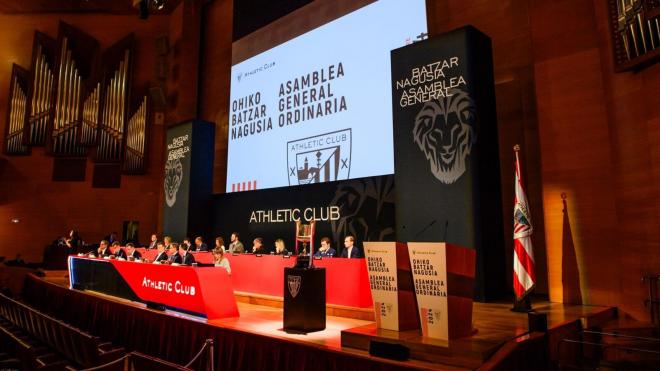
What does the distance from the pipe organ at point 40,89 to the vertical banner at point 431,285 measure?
13.4 m

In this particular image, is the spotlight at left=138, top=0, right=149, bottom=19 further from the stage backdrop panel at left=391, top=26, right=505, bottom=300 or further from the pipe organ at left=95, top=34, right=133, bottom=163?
the stage backdrop panel at left=391, top=26, right=505, bottom=300

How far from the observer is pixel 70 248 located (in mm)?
10227

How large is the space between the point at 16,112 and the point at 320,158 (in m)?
10.4

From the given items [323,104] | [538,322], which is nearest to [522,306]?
[538,322]

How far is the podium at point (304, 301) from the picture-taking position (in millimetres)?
3727

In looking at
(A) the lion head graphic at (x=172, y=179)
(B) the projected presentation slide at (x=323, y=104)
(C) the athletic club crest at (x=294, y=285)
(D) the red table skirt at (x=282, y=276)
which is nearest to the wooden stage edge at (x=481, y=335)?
(C) the athletic club crest at (x=294, y=285)

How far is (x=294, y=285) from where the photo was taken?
3801 millimetres

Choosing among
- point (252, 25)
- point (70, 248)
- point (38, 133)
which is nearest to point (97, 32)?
point (38, 133)

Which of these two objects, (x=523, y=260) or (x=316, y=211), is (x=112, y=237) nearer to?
(x=316, y=211)

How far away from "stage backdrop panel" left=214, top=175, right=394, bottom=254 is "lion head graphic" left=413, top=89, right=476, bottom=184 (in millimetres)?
1383

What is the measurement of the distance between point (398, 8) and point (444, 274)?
18.3ft

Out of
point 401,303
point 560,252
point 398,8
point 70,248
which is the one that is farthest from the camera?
point 70,248

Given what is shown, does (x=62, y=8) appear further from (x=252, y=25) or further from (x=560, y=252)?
(x=560, y=252)

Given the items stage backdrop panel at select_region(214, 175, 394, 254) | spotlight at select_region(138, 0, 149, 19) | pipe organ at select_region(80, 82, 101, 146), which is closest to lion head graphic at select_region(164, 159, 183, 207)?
stage backdrop panel at select_region(214, 175, 394, 254)
